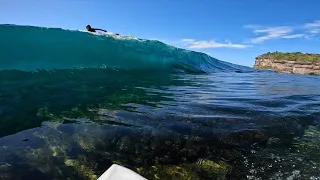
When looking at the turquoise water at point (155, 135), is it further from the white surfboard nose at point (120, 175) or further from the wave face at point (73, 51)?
the wave face at point (73, 51)

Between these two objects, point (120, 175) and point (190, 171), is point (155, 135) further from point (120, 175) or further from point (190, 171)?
point (120, 175)

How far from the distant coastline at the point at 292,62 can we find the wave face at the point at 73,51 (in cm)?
6189

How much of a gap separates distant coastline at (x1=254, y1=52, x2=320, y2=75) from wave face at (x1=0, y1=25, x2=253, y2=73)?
61888 mm

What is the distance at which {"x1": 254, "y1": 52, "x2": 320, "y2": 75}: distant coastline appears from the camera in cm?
7156

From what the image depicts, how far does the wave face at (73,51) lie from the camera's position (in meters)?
13.5

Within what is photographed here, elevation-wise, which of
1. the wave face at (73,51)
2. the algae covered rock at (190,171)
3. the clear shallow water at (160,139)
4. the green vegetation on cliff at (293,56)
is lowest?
the algae covered rock at (190,171)

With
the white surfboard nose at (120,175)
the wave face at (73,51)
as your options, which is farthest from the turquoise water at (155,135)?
the wave face at (73,51)

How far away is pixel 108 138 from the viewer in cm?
391

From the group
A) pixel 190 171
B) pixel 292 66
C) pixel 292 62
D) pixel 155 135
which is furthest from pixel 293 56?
pixel 190 171

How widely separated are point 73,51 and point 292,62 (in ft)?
243

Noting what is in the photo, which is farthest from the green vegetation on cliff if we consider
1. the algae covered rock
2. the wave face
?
the algae covered rock

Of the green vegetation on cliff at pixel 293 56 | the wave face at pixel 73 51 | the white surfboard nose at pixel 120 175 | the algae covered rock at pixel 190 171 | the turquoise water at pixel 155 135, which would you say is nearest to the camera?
the white surfboard nose at pixel 120 175

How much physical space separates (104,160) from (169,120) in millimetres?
1654

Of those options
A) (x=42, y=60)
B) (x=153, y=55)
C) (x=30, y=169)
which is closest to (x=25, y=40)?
(x=42, y=60)
